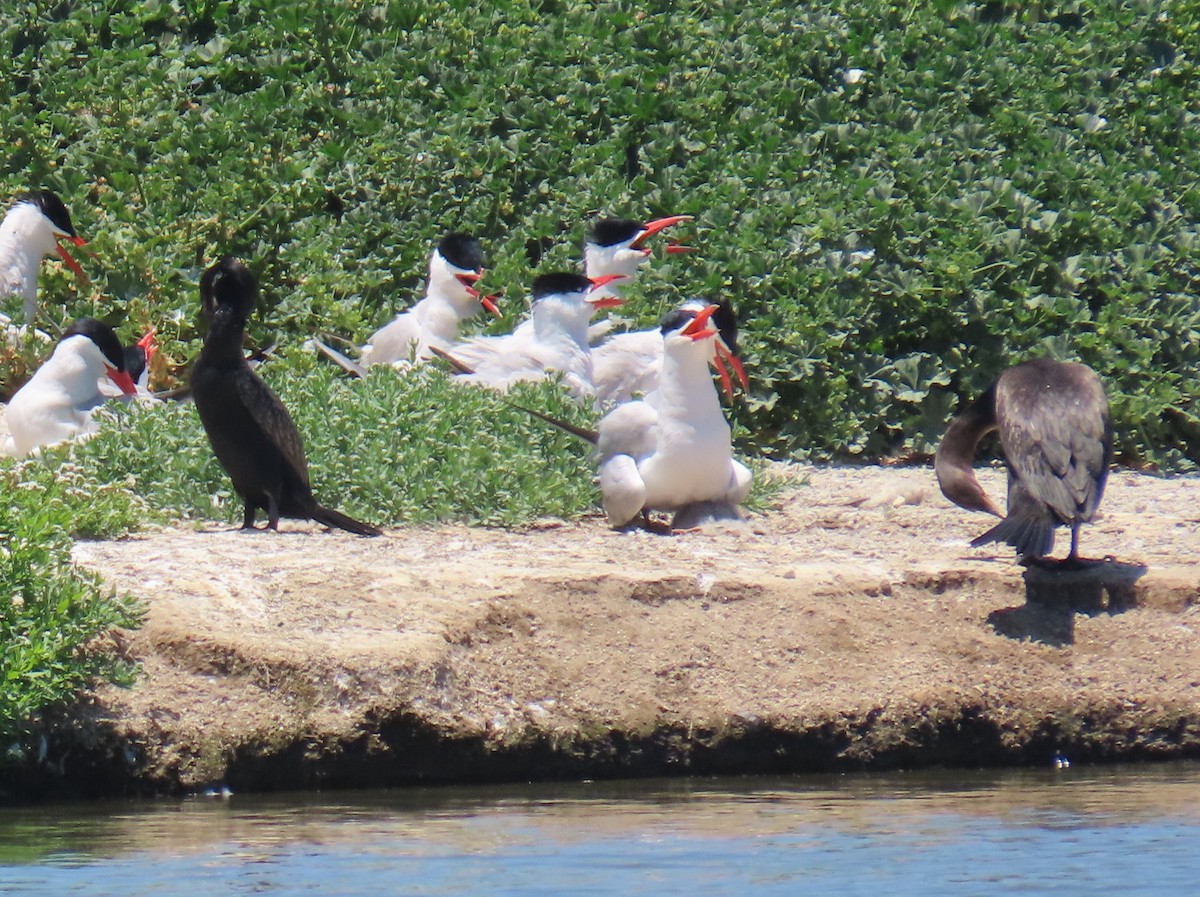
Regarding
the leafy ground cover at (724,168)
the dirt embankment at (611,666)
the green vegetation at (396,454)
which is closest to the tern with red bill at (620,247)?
the leafy ground cover at (724,168)

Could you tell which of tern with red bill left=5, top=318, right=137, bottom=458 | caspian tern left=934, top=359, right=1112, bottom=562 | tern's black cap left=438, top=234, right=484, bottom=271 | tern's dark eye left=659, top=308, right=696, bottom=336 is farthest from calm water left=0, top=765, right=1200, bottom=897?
tern's black cap left=438, top=234, right=484, bottom=271

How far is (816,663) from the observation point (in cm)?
609

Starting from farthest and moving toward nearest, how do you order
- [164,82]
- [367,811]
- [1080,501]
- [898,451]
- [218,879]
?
[164,82]
[898,451]
[1080,501]
[367,811]
[218,879]

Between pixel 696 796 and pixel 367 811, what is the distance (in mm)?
921

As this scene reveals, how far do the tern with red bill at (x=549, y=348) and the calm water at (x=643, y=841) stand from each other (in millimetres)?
3986

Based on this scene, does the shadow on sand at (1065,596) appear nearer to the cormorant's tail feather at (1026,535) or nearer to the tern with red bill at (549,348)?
the cormorant's tail feather at (1026,535)

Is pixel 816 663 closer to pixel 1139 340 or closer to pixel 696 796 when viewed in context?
pixel 696 796

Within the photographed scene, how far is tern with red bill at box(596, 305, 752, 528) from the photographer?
26.1ft

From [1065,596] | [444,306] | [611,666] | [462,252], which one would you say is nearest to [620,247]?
[462,252]

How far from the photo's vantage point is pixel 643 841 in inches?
193

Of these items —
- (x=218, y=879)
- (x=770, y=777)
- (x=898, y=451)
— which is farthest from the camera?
(x=898, y=451)

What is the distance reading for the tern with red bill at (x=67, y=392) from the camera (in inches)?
353

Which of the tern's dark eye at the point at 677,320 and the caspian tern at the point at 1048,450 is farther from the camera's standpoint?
the tern's dark eye at the point at 677,320

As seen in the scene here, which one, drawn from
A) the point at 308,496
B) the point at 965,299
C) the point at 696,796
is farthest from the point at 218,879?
the point at 965,299
